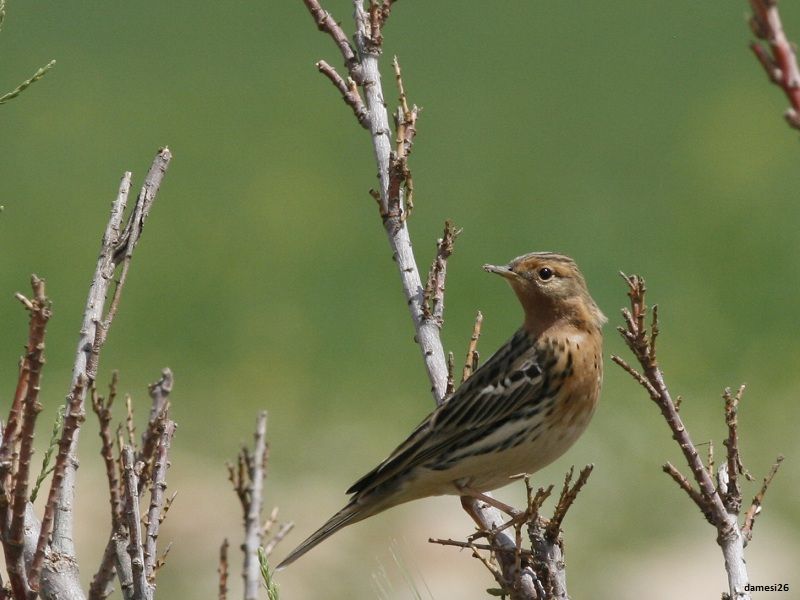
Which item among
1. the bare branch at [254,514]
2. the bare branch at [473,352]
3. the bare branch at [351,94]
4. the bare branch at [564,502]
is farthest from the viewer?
the bare branch at [351,94]

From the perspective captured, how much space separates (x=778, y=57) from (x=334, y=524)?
4.27 meters

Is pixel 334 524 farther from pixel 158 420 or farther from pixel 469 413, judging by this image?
pixel 158 420

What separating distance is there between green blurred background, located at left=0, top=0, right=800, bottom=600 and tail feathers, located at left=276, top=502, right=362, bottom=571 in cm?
392

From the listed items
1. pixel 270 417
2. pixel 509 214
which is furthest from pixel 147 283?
pixel 509 214

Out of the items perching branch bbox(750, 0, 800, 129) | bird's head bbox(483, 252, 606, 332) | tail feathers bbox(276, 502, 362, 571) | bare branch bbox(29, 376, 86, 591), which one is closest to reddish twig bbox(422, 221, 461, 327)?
bird's head bbox(483, 252, 606, 332)

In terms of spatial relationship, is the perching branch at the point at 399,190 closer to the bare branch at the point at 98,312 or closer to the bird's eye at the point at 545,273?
the bird's eye at the point at 545,273

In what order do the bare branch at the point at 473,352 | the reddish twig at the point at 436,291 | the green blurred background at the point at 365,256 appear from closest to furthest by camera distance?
the reddish twig at the point at 436,291 < the bare branch at the point at 473,352 < the green blurred background at the point at 365,256

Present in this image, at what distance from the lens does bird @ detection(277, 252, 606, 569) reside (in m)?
7.02

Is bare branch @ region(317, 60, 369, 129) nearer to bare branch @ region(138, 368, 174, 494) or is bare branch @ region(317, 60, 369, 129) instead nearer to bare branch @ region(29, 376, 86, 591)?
bare branch @ region(138, 368, 174, 494)

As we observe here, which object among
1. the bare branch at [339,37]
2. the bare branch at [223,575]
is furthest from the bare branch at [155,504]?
the bare branch at [339,37]

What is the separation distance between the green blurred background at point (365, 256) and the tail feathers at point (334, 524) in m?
3.92

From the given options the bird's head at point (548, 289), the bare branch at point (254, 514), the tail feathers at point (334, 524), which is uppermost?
the bird's head at point (548, 289)

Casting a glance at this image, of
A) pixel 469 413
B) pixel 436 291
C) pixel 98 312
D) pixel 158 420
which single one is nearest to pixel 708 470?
pixel 436 291

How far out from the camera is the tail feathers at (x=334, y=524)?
21.6 ft
